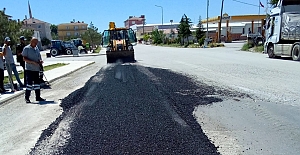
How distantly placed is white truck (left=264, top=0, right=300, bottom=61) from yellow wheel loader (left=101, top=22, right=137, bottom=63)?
33.1 ft

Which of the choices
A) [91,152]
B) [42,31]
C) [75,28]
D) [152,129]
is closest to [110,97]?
[152,129]

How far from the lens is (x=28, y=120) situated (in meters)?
5.74

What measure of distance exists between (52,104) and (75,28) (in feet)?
431

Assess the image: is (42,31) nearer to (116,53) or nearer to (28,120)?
(116,53)

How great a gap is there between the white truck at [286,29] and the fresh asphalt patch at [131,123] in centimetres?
1199

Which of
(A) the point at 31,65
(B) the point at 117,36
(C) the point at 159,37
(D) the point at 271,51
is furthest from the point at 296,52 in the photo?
(C) the point at 159,37

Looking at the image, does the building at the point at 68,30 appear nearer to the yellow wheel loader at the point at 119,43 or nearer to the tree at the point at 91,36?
the tree at the point at 91,36

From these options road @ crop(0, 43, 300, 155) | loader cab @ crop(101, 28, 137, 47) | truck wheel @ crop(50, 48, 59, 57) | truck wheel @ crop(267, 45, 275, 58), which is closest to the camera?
road @ crop(0, 43, 300, 155)

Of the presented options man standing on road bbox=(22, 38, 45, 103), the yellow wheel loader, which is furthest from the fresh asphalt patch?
the yellow wheel loader

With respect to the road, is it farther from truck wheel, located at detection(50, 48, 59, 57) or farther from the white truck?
truck wheel, located at detection(50, 48, 59, 57)

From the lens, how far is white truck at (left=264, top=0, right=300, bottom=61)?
17312 millimetres

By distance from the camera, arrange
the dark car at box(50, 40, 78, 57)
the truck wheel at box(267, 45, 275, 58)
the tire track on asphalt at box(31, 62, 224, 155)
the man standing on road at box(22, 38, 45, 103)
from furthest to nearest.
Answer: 1. the dark car at box(50, 40, 78, 57)
2. the truck wheel at box(267, 45, 275, 58)
3. the man standing on road at box(22, 38, 45, 103)
4. the tire track on asphalt at box(31, 62, 224, 155)

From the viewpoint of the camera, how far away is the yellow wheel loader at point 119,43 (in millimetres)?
18938

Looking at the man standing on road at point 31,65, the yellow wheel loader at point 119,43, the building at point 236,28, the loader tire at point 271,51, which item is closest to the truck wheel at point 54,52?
the yellow wheel loader at point 119,43
